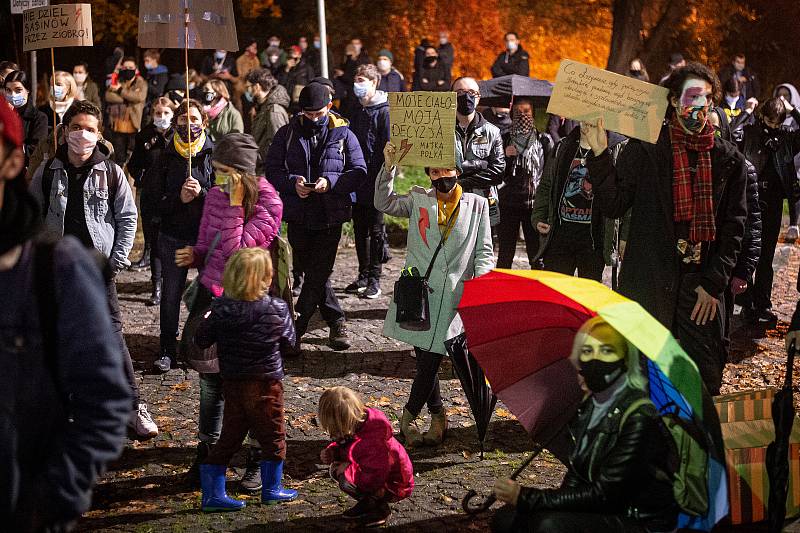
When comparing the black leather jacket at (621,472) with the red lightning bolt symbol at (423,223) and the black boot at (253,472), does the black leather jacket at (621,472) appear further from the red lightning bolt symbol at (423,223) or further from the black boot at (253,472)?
the red lightning bolt symbol at (423,223)

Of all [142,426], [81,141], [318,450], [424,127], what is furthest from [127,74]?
[318,450]

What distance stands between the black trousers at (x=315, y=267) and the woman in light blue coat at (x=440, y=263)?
2.26 meters

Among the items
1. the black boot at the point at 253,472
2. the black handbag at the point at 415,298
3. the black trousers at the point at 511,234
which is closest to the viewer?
the black boot at the point at 253,472

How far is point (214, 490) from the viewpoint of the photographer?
621 cm

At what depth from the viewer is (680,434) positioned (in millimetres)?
4582

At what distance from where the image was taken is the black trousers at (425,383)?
725 centimetres

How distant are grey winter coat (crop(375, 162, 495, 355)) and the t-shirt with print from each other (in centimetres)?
144

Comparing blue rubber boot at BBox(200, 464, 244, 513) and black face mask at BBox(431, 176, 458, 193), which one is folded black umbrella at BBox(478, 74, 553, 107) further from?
blue rubber boot at BBox(200, 464, 244, 513)

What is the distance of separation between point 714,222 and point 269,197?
2.88 m

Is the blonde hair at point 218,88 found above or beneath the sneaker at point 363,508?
above

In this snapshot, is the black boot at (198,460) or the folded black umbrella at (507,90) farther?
the folded black umbrella at (507,90)

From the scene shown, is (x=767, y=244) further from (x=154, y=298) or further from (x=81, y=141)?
(x=81, y=141)

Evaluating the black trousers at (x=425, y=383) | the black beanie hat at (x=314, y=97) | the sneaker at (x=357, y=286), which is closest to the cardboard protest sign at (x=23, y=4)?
the sneaker at (x=357, y=286)

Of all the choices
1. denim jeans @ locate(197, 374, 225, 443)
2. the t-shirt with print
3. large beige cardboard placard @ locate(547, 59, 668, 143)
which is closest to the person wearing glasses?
the t-shirt with print
